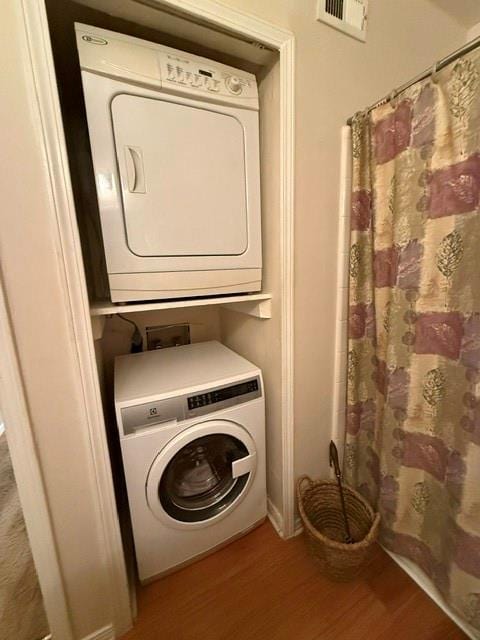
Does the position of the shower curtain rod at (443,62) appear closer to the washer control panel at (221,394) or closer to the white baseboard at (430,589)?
the washer control panel at (221,394)

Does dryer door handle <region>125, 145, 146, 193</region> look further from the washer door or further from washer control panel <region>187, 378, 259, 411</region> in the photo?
the washer door

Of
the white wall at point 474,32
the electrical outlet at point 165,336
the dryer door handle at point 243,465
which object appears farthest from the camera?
the electrical outlet at point 165,336

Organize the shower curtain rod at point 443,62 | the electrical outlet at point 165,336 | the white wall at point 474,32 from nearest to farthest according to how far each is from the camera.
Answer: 1. the shower curtain rod at point 443,62
2. the white wall at point 474,32
3. the electrical outlet at point 165,336

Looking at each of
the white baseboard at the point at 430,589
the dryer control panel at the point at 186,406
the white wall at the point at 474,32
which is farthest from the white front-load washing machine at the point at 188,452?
the white wall at the point at 474,32

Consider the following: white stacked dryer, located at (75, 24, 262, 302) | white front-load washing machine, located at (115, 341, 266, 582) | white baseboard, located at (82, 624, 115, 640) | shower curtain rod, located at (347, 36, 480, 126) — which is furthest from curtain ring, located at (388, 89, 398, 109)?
white baseboard, located at (82, 624, 115, 640)

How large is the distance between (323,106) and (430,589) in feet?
6.35

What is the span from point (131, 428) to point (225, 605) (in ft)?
2.75

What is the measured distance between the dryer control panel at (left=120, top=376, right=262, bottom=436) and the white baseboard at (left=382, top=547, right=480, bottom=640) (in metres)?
0.97

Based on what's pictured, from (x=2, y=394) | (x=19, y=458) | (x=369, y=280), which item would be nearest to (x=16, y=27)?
(x=2, y=394)

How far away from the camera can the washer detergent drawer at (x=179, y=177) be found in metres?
0.82

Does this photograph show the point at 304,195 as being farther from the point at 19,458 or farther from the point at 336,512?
the point at 336,512

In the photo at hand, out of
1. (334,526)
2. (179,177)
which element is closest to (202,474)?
(334,526)

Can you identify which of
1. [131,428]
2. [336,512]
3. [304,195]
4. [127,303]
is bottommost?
[336,512]

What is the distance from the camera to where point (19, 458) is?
2.39 feet
